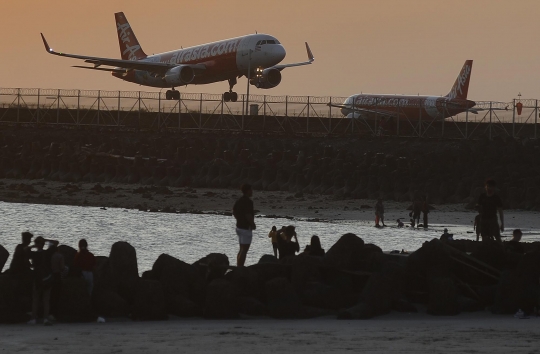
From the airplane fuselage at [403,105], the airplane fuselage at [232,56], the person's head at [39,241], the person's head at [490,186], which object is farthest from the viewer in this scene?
the airplane fuselage at [403,105]

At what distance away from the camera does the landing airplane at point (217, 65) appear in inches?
2527

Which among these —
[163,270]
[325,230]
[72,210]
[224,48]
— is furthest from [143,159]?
[163,270]

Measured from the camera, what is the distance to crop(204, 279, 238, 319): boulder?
17.6 m

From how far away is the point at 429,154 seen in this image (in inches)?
2215

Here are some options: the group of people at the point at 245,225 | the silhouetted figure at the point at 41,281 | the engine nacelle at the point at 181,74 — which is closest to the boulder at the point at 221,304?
the group of people at the point at 245,225

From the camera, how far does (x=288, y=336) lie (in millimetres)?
15469

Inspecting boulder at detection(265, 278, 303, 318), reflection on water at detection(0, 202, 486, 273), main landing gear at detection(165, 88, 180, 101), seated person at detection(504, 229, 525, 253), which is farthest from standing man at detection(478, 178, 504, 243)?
main landing gear at detection(165, 88, 180, 101)

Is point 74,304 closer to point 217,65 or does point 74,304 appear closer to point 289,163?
point 289,163

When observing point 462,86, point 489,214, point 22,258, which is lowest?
point 22,258

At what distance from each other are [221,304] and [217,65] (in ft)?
163

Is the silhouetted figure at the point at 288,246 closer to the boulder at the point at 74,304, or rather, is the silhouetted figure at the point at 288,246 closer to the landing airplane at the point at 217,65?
the boulder at the point at 74,304

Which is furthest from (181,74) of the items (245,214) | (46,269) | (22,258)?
(46,269)

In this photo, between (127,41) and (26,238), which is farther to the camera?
(127,41)

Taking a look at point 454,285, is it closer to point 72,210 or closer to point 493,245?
point 493,245
